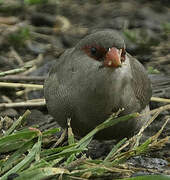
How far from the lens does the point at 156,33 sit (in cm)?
780

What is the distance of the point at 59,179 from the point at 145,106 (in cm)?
162

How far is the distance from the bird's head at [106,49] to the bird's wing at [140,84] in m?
0.46

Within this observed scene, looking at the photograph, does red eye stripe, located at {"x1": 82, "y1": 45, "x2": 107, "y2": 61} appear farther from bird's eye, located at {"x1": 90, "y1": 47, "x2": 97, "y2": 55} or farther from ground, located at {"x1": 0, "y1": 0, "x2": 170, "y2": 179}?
ground, located at {"x1": 0, "y1": 0, "x2": 170, "y2": 179}

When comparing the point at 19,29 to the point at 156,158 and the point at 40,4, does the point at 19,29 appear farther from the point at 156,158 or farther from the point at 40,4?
the point at 156,158

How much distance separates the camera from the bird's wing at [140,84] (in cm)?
448

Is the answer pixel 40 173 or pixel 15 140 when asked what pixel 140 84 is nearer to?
pixel 15 140

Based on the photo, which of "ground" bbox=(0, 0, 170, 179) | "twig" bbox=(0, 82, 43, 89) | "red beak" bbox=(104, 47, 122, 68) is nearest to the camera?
"red beak" bbox=(104, 47, 122, 68)

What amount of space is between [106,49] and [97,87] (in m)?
0.29

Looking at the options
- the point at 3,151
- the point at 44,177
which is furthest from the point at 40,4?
the point at 44,177

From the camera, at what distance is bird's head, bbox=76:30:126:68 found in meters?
3.84

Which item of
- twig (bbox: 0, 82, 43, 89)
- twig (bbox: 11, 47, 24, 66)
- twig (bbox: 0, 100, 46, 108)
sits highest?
twig (bbox: 0, 82, 43, 89)

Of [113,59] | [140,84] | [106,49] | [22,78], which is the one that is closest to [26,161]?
[113,59]

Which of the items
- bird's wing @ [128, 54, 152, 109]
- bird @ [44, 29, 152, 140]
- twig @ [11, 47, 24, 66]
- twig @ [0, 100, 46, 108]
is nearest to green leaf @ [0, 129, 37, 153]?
bird @ [44, 29, 152, 140]

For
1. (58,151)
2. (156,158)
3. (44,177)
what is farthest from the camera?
(156,158)
